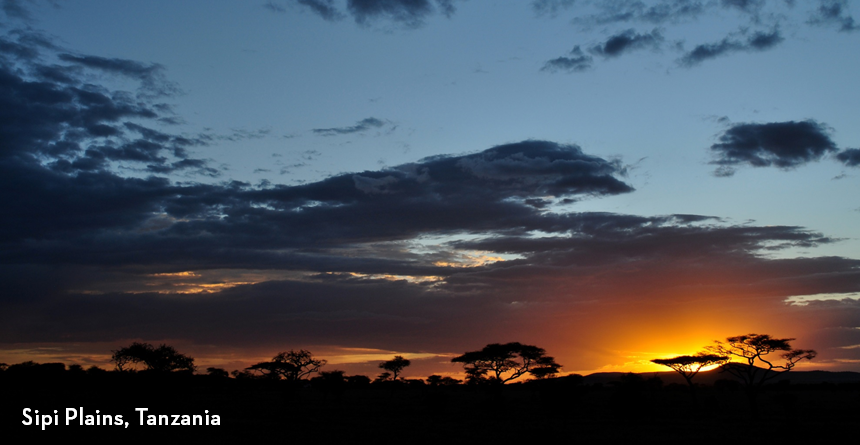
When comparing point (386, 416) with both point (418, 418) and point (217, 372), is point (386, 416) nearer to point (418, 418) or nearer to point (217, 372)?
point (418, 418)

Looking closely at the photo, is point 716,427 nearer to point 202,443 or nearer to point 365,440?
point 365,440

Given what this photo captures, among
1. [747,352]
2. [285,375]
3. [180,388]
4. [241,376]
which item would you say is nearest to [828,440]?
[747,352]

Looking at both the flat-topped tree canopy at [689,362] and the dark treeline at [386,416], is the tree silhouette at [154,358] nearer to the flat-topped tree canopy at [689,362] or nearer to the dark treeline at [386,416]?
the dark treeline at [386,416]

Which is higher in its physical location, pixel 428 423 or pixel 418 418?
pixel 428 423

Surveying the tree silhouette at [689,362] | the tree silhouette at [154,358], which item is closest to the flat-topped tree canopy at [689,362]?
the tree silhouette at [689,362]

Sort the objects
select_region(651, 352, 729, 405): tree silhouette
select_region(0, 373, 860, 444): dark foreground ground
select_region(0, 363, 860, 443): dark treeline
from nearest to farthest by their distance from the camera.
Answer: select_region(0, 373, 860, 444): dark foreground ground → select_region(0, 363, 860, 443): dark treeline → select_region(651, 352, 729, 405): tree silhouette

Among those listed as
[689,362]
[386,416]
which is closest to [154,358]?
[386,416]

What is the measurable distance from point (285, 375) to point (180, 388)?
5613 cm

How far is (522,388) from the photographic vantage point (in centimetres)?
14100

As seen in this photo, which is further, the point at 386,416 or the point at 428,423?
the point at 386,416

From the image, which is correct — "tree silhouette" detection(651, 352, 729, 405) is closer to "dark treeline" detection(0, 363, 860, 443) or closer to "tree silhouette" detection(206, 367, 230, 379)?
"dark treeline" detection(0, 363, 860, 443)

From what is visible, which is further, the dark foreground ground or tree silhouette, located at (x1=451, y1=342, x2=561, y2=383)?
tree silhouette, located at (x1=451, y1=342, x2=561, y2=383)

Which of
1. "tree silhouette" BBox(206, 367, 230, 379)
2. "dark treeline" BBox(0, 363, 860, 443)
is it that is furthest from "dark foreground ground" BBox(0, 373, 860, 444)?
"tree silhouette" BBox(206, 367, 230, 379)

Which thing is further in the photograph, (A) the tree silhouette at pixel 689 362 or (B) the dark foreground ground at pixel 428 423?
(A) the tree silhouette at pixel 689 362
